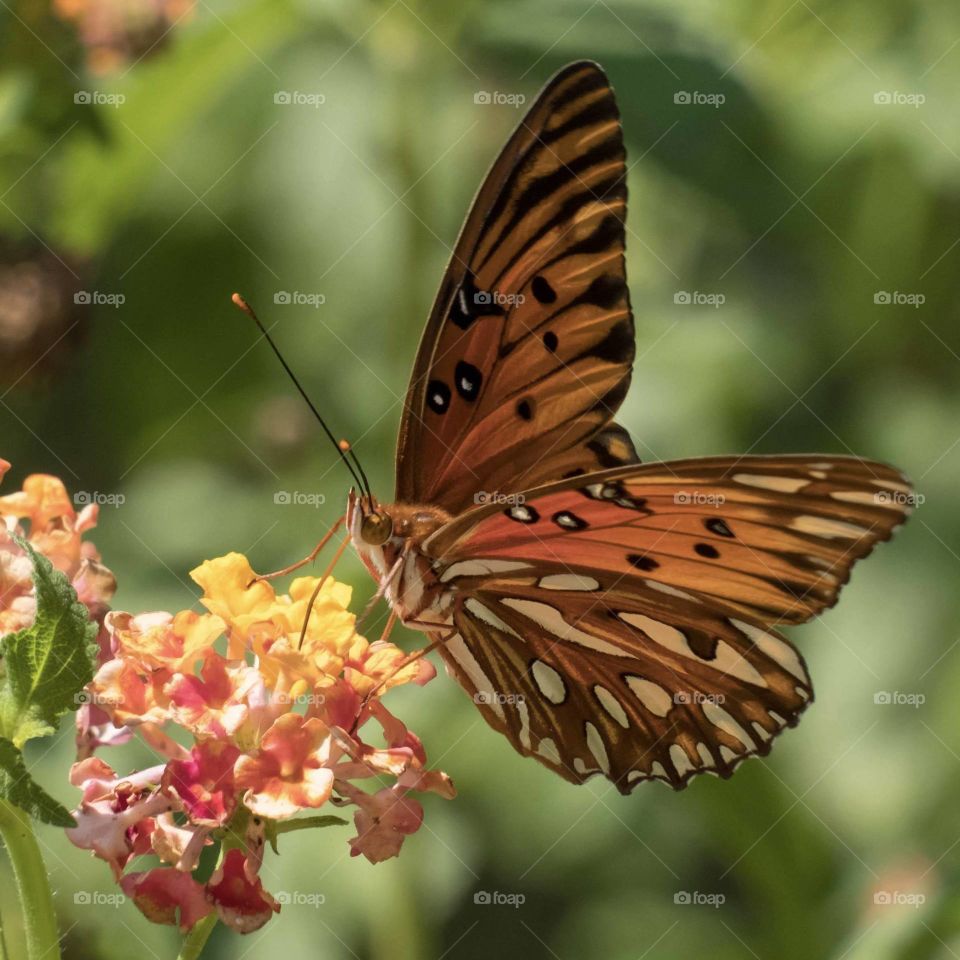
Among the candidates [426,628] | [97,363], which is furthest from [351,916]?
[97,363]

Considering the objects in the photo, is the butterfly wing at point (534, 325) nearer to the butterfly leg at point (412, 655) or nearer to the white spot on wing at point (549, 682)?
the butterfly leg at point (412, 655)

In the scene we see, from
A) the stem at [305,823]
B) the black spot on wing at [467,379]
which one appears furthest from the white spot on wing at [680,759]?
the stem at [305,823]

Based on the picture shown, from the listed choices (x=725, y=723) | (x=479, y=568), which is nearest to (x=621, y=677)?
(x=725, y=723)

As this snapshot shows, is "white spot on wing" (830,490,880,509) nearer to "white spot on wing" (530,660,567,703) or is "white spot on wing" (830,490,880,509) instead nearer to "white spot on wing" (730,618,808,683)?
"white spot on wing" (730,618,808,683)

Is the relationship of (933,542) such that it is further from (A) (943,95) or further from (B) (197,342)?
(B) (197,342)

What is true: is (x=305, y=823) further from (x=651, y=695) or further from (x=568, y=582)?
(x=651, y=695)
